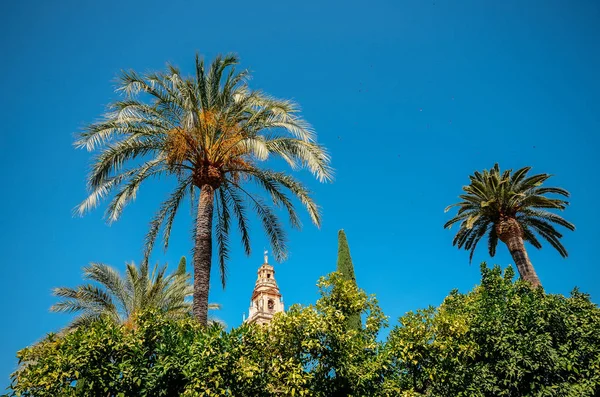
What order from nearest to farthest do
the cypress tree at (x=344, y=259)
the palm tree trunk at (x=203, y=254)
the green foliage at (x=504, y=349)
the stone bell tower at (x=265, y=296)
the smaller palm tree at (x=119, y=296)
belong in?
the green foliage at (x=504, y=349) < the palm tree trunk at (x=203, y=254) < the smaller palm tree at (x=119, y=296) < the cypress tree at (x=344, y=259) < the stone bell tower at (x=265, y=296)

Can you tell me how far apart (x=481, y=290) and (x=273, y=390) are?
8583 mm

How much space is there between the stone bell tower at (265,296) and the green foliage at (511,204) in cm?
3877

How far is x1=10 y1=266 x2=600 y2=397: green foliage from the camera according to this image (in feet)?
25.0

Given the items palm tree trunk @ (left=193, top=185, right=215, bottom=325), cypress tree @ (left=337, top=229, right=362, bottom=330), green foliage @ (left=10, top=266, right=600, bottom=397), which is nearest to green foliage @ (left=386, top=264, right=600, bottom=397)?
green foliage @ (left=10, top=266, right=600, bottom=397)

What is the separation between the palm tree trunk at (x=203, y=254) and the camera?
10125mm

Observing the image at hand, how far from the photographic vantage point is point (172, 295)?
58.2ft

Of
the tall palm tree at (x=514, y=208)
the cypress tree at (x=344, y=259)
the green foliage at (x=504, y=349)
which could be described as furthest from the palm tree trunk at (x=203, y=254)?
the cypress tree at (x=344, y=259)

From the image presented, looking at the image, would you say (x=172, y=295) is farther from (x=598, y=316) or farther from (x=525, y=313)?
(x=598, y=316)

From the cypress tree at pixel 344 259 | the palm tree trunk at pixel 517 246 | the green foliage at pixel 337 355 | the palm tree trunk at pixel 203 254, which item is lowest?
the green foliage at pixel 337 355

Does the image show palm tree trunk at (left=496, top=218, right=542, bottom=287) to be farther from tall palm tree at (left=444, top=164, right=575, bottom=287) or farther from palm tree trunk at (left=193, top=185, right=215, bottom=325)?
palm tree trunk at (left=193, top=185, right=215, bottom=325)

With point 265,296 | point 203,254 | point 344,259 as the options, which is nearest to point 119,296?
point 203,254

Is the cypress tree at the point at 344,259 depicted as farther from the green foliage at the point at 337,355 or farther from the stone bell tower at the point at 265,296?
the stone bell tower at the point at 265,296

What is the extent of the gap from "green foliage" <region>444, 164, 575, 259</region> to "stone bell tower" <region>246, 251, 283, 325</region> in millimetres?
38774

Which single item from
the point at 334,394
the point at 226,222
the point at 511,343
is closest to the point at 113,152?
the point at 226,222
